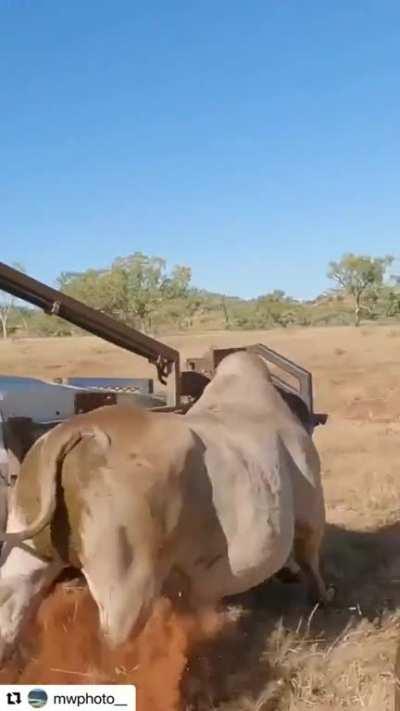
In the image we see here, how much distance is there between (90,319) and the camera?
21.7 ft

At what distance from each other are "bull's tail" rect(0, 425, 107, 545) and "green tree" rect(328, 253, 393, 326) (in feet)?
155

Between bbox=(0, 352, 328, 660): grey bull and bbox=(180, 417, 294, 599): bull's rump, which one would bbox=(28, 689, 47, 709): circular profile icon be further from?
bbox=(180, 417, 294, 599): bull's rump

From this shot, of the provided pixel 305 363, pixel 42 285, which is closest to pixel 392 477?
pixel 42 285

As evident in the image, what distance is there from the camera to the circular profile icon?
3979 millimetres

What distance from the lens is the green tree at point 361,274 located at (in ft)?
170

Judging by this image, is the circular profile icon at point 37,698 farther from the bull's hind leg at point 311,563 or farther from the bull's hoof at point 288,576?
the bull's hoof at point 288,576

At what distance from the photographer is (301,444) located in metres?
6.09

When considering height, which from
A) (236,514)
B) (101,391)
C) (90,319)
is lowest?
(236,514)

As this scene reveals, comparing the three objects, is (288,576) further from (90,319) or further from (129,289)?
(129,289)

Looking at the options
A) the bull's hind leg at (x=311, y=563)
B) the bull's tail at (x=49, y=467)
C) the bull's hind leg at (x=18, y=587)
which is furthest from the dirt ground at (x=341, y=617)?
the bull's tail at (x=49, y=467)

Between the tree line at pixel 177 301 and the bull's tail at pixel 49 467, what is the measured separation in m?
41.5

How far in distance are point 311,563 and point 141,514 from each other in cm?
213

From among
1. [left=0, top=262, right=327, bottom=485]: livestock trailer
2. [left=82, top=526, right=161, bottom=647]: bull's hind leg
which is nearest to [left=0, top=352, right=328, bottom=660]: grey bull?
[left=82, top=526, right=161, bottom=647]: bull's hind leg

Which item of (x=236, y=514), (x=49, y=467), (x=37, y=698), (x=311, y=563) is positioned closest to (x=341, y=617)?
(x=311, y=563)
